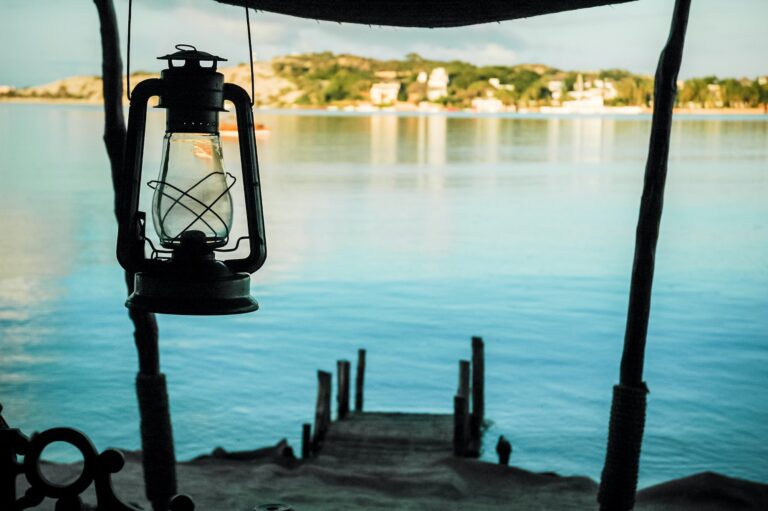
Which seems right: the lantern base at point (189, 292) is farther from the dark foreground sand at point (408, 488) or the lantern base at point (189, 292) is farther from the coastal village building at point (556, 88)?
the coastal village building at point (556, 88)

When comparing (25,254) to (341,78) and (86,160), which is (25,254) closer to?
(86,160)

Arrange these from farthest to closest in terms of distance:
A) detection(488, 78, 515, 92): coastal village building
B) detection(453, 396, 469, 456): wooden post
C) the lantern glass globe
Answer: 1. detection(488, 78, 515, 92): coastal village building
2. detection(453, 396, 469, 456): wooden post
3. the lantern glass globe

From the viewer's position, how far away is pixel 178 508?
1681 millimetres

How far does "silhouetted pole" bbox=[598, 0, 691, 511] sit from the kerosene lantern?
3521 millimetres

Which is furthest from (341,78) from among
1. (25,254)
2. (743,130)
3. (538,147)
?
(25,254)

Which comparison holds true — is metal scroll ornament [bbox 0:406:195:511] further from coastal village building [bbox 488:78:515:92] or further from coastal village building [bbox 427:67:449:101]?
coastal village building [bbox 427:67:449:101]

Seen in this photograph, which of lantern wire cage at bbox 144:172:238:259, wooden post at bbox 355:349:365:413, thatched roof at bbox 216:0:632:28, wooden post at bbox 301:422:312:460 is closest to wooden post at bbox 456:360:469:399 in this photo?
wooden post at bbox 355:349:365:413

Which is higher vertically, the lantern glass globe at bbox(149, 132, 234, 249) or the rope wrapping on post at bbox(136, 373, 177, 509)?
the lantern glass globe at bbox(149, 132, 234, 249)

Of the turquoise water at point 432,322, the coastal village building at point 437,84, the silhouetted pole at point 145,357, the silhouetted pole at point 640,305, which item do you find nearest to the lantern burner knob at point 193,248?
the silhouetted pole at point 145,357

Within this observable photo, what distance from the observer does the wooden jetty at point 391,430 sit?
9.34 meters

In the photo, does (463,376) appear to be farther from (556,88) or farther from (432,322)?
(556,88)

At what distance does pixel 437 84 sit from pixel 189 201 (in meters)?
73.4

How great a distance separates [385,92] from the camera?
86188mm

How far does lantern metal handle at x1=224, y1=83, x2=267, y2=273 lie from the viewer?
6.27ft
